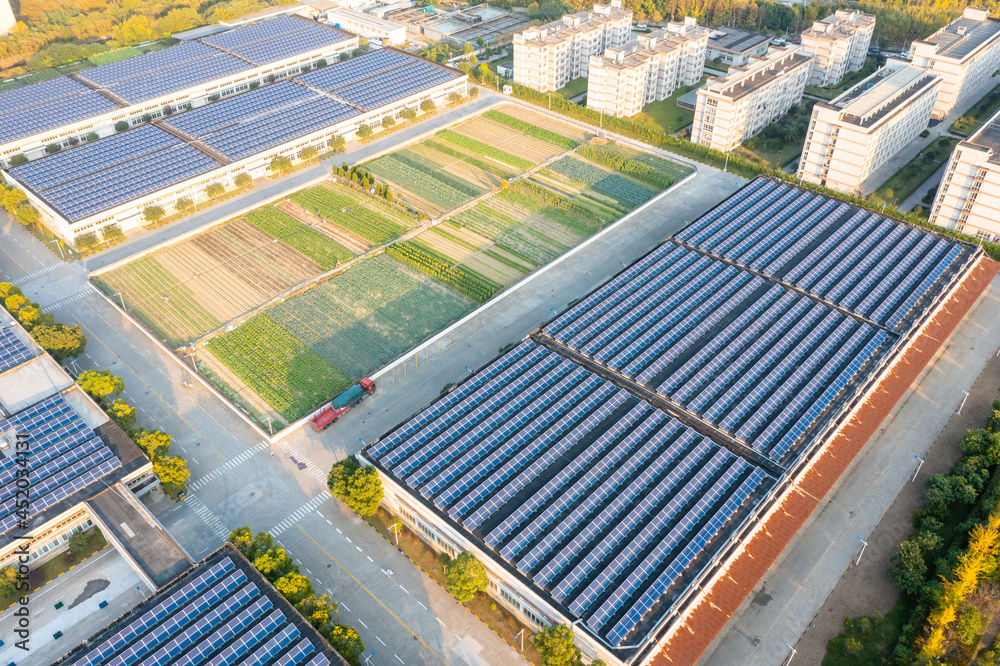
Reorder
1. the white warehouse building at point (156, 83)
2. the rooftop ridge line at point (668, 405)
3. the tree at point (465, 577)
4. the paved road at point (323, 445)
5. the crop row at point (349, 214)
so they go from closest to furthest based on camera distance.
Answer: the tree at point (465, 577) < the paved road at point (323, 445) < the rooftop ridge line at point (668, 405) < the crop row at point (349, 214) < the white warehouse building at point (156, 83)

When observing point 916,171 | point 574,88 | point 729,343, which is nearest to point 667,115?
point 574,88

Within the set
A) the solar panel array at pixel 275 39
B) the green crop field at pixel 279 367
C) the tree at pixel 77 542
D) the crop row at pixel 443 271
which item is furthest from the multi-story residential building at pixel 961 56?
the tree at pixel 77 542

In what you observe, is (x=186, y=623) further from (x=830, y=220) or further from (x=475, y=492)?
(x=830, y=220)

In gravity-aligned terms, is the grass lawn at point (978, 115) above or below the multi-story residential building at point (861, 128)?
below

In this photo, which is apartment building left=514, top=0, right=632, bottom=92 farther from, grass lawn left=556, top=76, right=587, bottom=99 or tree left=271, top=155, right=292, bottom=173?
tree left=271, top=155, right=292, bottom=173

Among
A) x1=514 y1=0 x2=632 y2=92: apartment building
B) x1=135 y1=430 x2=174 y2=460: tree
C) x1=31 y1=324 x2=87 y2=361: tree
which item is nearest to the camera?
x1=135 y1=430 x2=174 y2=460: tree

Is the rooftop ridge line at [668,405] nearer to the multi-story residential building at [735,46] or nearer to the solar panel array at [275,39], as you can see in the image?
the solar panel array at [275,39]

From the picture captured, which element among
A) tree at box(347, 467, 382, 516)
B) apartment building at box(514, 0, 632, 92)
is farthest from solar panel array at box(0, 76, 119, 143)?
tree at box(347, 467, 382, 516)
